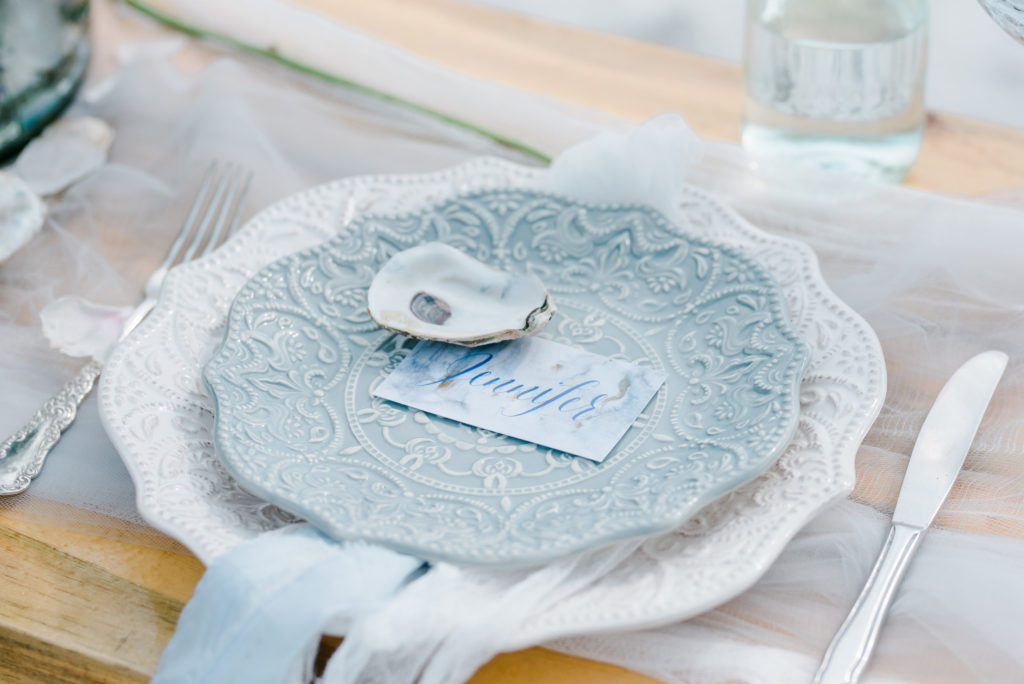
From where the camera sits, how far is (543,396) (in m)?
0.60

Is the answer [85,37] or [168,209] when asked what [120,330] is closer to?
[168,209]

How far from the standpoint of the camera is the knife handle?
0.48 m

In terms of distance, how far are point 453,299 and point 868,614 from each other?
325 mm

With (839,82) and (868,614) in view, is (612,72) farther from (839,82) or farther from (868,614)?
(868,614)

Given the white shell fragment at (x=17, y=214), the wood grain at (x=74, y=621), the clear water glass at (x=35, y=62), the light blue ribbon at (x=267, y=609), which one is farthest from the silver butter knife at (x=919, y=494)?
the clear water glass at (x=35, y=62)

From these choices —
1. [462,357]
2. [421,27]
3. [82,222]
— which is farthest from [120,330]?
[421,27]

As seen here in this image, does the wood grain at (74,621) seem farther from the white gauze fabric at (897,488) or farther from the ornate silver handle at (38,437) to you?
the white gauze fabric at (897,488)

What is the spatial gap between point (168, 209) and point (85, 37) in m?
0.25

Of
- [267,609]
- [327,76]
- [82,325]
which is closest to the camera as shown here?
[267,609]

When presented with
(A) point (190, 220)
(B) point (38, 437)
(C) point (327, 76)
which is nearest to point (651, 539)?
(B) point (38, 437)

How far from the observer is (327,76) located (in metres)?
0.96

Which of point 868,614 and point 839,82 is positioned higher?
point 839,82

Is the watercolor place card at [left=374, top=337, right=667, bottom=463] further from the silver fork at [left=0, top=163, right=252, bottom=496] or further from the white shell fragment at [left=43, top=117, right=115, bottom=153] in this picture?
the white shell fragment at [left=43, top=117, right=115, bottom=153]

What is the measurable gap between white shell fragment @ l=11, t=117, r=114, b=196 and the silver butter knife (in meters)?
0.72
